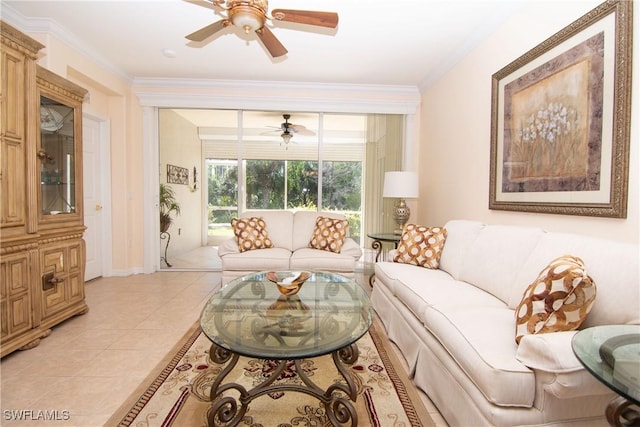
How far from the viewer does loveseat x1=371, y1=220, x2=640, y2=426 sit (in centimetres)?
116

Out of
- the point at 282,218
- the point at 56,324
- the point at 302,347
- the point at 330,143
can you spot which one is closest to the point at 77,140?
the point at 56,324

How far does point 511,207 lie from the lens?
2.44 metres

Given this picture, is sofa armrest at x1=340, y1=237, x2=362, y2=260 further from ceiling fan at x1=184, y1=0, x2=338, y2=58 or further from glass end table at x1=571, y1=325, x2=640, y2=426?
glass end table at x1=571, y1=325, x2=640, y2=426

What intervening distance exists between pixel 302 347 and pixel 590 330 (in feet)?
3.76

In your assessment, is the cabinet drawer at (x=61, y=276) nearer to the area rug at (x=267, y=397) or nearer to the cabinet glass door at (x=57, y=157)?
the cabinet glass door at (x=57, y=157)

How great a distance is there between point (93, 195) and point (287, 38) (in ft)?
10.2

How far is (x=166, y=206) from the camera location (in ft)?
15.3

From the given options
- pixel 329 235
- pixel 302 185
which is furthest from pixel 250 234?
pixel 302 185

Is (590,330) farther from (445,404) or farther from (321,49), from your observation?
(321,49)

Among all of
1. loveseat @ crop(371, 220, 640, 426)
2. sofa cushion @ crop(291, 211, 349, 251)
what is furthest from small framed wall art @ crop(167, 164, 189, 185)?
loveseat @ crop(371, 220, 640, 426)

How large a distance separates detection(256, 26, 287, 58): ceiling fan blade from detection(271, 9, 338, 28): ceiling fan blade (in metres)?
0.22

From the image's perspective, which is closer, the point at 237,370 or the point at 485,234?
the point at 237,370

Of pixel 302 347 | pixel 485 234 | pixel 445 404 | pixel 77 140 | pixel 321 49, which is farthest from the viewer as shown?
pixel 321 49

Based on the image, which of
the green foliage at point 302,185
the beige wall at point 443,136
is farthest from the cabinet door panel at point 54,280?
the green foliage at point 302,185
